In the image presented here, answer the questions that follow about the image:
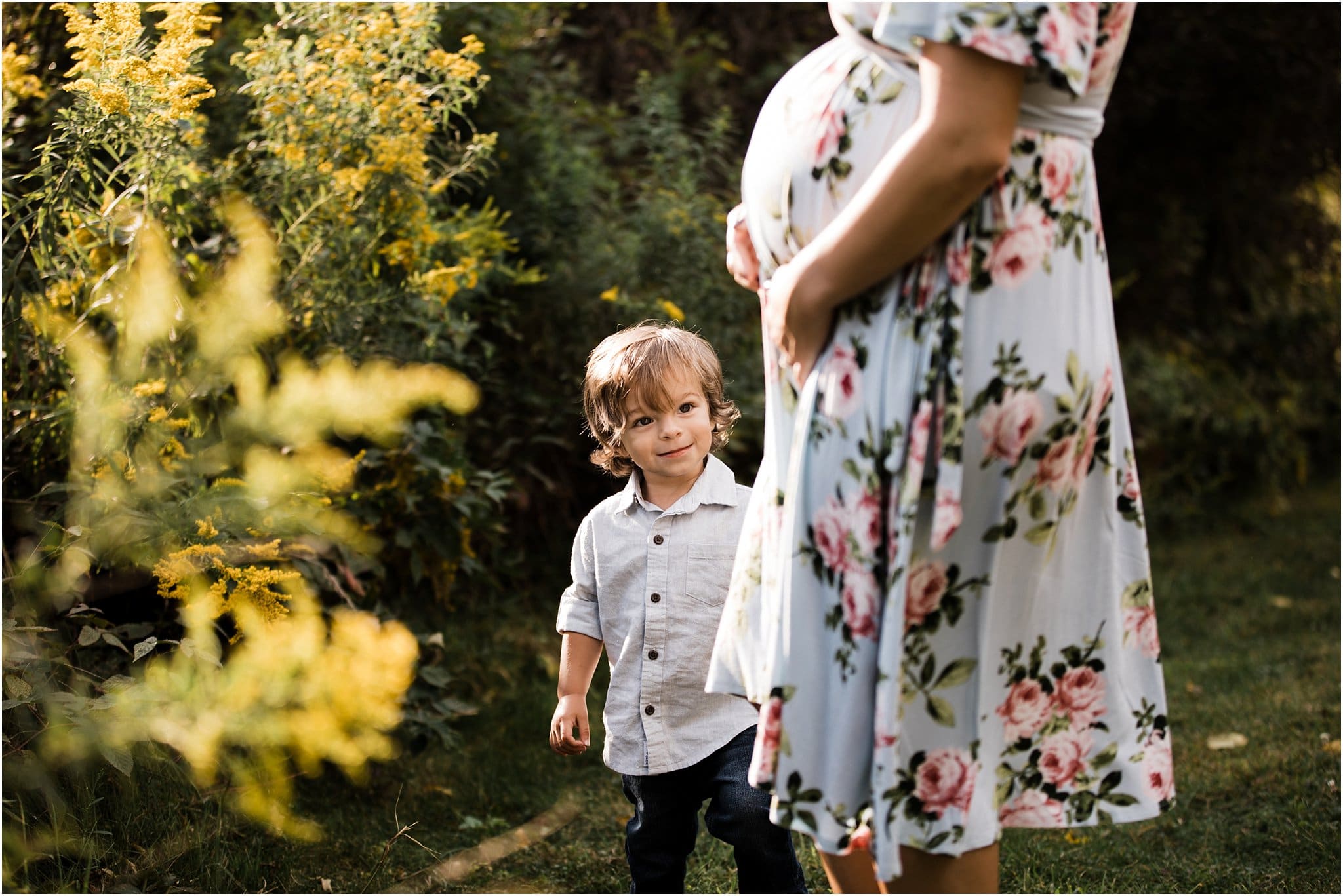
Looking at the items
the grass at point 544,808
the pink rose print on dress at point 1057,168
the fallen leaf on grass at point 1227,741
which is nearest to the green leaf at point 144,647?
the grass at point 544,808

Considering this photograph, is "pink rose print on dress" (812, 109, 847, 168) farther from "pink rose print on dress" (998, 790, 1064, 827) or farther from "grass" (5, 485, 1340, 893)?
"grass" (5, 485, 1340, 893)

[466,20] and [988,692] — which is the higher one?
[466,20]

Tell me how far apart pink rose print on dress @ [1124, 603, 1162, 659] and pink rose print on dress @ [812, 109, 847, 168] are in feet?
2.01

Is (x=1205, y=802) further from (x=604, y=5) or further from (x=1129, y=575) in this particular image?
(x=604, y=5)

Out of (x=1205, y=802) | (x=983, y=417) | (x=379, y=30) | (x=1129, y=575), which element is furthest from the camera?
(x=1205, y=802)

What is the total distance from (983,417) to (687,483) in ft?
2.81

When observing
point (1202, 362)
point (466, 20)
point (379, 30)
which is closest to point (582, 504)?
point (466, 20)

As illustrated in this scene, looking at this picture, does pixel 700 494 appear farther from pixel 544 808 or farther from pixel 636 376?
pixel 544 808

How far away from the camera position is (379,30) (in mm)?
2707

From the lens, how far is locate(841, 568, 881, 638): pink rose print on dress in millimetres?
1279

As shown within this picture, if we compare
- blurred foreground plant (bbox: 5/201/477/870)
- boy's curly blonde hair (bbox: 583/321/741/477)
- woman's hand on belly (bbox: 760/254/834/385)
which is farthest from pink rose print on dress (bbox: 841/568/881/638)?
blurred foreground plant (bbox: 5/201/477/870)

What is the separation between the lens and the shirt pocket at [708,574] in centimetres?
199

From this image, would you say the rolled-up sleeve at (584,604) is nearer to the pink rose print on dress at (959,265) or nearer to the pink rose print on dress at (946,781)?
the pink rose print on dress at (946,781)

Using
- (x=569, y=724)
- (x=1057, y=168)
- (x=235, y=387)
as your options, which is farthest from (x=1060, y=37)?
(x=235, y=387)
